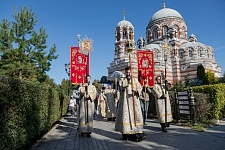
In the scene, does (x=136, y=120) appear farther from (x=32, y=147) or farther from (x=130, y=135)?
(x=32, y=147)

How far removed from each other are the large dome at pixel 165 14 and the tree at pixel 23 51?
1629 inches

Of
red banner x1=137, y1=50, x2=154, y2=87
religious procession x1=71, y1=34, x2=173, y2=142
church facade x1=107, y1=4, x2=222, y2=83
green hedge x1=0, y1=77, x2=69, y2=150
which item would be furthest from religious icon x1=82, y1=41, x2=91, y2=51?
church facade x1=107, y1=4, x2=222, y2=83

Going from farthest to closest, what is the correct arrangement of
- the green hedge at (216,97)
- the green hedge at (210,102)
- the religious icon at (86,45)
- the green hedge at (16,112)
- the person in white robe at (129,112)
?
1. the green hedge at (216,97)
2. the religious icon at (86,45)
3. the green hedge at (210,102)
4. the person in white robe at (129,112)
5. the green hedge at (16,112)

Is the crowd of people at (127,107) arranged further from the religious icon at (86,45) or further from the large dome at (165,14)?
the large dome at (165,14)

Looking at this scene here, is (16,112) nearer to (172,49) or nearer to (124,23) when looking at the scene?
(172,49)

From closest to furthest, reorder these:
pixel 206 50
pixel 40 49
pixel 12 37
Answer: pixel 12 37 < pixel 40 49 < pixel 206 50

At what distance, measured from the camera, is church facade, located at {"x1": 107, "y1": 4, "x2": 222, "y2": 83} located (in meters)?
48.2

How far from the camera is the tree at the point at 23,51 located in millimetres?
16578

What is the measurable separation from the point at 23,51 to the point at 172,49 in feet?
123

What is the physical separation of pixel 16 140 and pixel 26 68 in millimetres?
14097

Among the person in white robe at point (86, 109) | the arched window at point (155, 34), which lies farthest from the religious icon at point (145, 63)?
the arched window at point (155, 34)

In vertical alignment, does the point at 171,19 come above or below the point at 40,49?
above

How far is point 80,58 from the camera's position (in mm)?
14562

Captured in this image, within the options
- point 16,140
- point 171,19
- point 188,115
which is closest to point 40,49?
point 188,115
